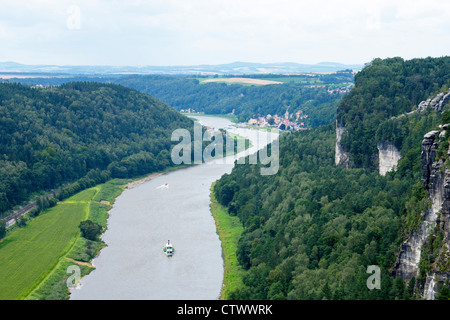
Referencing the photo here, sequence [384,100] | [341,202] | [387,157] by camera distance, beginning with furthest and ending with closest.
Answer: [384,100]
[387,157]
[341,202]

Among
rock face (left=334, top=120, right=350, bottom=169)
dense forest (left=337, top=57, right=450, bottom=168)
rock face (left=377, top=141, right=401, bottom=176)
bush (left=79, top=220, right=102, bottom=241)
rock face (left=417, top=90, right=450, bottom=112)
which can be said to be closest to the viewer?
rock face (left=417, top=90, right=450, bottom=112)

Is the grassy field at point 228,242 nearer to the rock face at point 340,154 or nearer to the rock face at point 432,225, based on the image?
the rock face at point 340,154

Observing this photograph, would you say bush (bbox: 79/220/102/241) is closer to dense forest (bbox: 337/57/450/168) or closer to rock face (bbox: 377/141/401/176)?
dense forest (bbox: 337/57/450/168)

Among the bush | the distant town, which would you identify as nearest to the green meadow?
the bush

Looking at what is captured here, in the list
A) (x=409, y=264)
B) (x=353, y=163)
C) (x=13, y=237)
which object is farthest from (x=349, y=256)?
(x=13, y=237)

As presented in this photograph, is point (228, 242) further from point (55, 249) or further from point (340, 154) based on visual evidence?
point (55, 249)

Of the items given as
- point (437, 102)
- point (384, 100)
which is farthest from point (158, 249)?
point (437, 102)
